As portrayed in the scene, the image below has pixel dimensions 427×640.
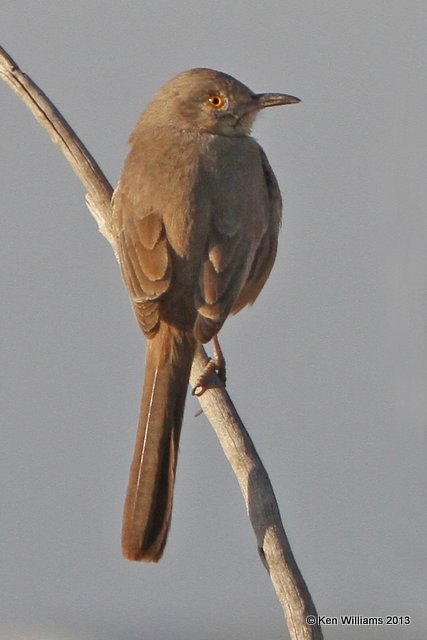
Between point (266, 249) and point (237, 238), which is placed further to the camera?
point (266, 249)

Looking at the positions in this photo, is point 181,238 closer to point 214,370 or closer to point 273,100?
point 214,370

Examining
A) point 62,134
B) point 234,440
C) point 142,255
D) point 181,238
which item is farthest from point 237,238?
point 234,440

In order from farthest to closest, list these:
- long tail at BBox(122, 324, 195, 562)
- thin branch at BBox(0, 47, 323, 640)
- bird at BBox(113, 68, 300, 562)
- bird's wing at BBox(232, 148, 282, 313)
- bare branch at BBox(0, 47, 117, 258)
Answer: bird's wing at BBox(232, 148, 282, 313), bare branch at BBox(0, 47, 117, 258), bird at BBox(113, 68, 300, 562), long tail at BBox(122, 324, 195, 562), thin branch at BBox(0, 47, 323, 640)

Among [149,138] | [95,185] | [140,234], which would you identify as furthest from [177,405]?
[149,138]

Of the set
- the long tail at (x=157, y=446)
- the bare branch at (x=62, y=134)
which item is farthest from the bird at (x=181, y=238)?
the bare branch at (x=62, y=134)

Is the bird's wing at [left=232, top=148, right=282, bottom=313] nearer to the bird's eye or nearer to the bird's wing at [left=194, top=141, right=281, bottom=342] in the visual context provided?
the bird's wing at [left=194, top=141, right=281, bottom=342]

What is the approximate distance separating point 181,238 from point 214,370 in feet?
2.18

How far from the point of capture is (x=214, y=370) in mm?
5797

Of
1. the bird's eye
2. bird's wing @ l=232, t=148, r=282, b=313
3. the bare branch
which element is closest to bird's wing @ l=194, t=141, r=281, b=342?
bird's wing @ l=232, t=148, r=282, b=313

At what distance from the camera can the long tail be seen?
508cm

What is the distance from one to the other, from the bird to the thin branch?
174mm

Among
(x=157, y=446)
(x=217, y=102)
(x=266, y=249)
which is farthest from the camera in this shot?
(x=217, y=102)

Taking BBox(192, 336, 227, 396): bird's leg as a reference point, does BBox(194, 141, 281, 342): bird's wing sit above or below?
above

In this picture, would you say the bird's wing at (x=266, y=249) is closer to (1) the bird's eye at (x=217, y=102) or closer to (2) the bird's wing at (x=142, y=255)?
(1) the bird's eye at (x=217, y=102)
